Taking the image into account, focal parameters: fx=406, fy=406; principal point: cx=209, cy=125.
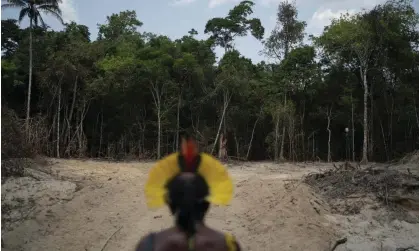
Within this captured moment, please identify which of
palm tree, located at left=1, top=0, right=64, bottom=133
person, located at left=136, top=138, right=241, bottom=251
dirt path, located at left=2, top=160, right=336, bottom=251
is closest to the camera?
person, located at left=136, top=138, right=241, bottom=251

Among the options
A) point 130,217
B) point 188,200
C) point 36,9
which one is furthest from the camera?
point 36,9

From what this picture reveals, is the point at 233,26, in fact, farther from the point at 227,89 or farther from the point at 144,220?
the point at 144,220

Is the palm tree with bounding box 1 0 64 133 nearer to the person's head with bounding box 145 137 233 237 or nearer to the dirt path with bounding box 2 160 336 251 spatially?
the dirt path with bounding box 2 160 336 251

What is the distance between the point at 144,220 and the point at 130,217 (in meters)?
0.29

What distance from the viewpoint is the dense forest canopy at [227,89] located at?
15805mm

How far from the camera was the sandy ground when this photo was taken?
234 inches

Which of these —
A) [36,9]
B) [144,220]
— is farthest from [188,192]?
[36,9]

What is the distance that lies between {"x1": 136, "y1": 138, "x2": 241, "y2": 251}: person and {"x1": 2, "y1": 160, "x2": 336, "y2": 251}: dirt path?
4.80 meters

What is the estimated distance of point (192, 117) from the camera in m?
18.8

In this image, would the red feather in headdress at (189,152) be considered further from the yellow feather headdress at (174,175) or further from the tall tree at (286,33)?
the tall tree at (286,33)

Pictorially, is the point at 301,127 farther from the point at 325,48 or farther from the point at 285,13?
the point at 285,13

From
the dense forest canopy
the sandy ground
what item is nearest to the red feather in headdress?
the sandy ground

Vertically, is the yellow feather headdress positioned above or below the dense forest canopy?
below

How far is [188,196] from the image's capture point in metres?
1.27
